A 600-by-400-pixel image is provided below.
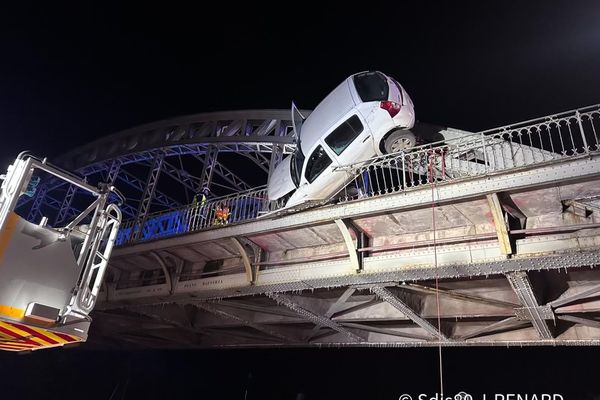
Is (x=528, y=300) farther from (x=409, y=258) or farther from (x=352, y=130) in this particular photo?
(x=352, y=130)

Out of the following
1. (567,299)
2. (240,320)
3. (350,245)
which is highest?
(350,245)

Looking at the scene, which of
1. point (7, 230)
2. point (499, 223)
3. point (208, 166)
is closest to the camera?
point (7, 230)

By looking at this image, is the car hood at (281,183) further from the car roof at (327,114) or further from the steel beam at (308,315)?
the steel beam at (308,315)

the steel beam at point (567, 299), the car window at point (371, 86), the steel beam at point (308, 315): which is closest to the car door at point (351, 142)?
the car window at point (371, 86)

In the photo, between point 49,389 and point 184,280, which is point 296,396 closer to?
point 184,280

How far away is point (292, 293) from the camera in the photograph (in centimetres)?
1126

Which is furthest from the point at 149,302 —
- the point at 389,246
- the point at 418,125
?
the point at 418,125

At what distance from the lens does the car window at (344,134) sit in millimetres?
9969

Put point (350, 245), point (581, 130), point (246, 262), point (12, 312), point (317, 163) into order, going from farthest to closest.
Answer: point (246, 262) → point (317, 163) → point (350, 245) → point (581, 130) → point (12, 312)

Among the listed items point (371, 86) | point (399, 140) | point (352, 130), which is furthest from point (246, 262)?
point (371, 86)

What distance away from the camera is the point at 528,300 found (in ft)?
28.5

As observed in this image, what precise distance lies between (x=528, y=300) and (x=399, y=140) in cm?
468

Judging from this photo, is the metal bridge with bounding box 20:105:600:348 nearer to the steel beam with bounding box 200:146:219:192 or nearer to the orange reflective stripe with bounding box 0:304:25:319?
the steel beam with bounding box 200:146:219:192

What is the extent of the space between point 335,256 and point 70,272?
6.22m
